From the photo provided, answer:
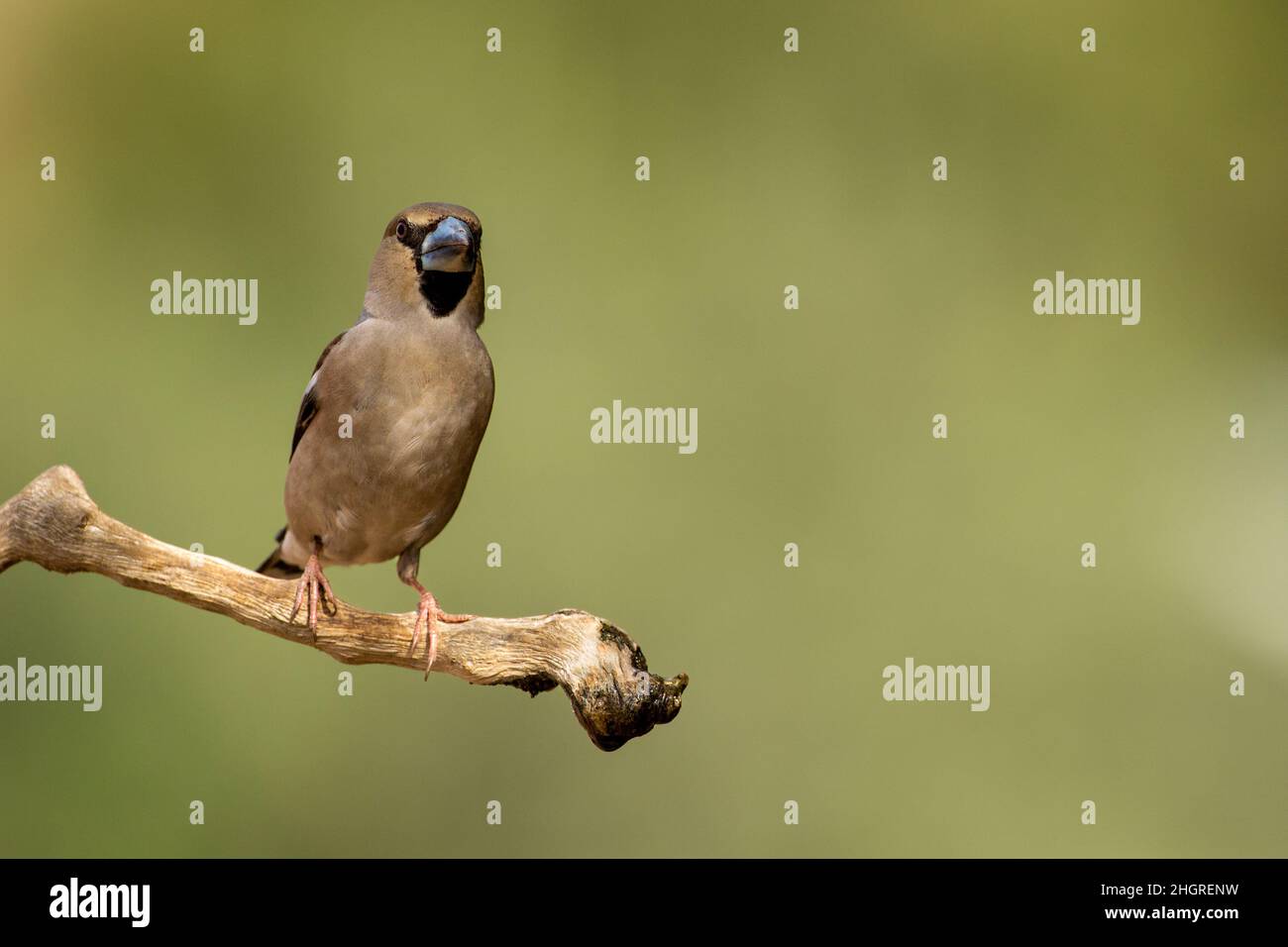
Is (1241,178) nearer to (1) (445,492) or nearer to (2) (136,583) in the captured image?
(1) (445,492)

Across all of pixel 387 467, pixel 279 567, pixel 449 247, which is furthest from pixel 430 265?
pixel 279 567

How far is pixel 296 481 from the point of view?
4.12 metres

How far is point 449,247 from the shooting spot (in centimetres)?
374

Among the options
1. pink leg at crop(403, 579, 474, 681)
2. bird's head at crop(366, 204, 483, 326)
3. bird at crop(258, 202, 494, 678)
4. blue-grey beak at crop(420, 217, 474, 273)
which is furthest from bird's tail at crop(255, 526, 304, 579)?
blue-grey beak at crop(420, 217, 474, 273)

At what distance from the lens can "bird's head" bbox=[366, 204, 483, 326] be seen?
12.3 ft

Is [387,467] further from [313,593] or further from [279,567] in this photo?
[279,567]

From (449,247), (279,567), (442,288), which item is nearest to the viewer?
(449,247)

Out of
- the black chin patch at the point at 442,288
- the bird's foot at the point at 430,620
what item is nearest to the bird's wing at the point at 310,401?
the black chin patch at the point at 442,288

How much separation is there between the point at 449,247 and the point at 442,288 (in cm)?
16

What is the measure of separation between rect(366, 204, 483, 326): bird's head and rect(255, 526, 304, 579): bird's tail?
1.01m

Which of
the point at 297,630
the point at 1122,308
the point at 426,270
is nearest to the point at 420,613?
the point at 297,630

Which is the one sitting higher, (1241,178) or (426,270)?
(1241,178)
